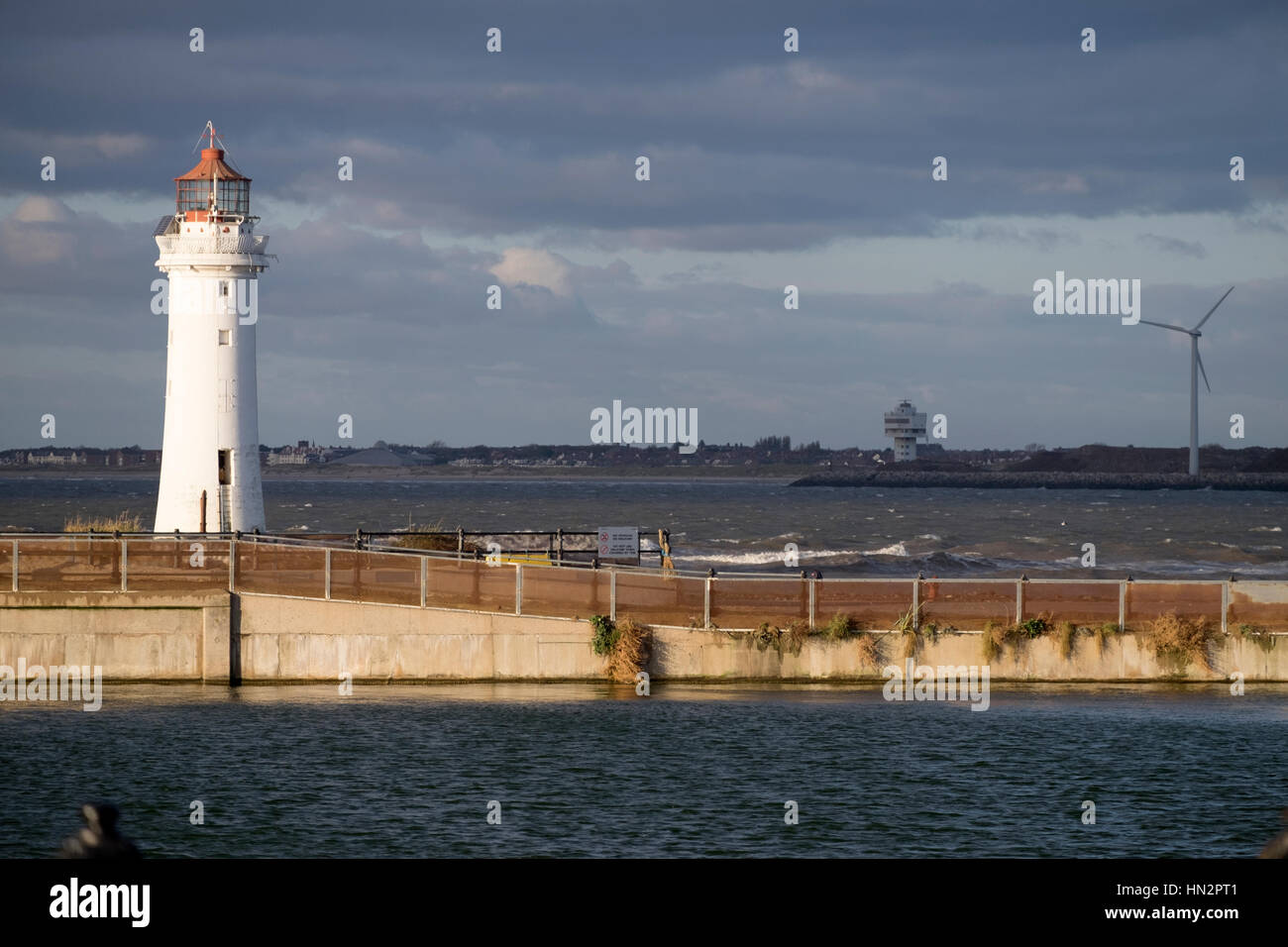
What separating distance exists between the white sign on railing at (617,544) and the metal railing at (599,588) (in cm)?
302

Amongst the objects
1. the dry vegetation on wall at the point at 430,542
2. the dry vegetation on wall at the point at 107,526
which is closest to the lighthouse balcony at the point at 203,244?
the dry vegetation on wall at the point at 107,526

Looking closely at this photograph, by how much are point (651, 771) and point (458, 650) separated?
7437 millimetres

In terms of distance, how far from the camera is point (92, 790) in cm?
2161

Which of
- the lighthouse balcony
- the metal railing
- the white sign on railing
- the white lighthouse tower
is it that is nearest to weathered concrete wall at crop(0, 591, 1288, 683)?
the metal railing

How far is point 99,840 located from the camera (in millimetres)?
10664

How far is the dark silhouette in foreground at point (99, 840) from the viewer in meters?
10.6

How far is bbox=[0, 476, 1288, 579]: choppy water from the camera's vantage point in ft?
249

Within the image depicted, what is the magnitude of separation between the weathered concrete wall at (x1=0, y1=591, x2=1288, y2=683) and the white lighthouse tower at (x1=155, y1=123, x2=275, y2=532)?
7.76 m

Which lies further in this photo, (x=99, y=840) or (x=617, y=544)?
(x=617, y=544)

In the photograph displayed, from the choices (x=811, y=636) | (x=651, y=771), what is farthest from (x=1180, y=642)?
(x=651, y=771)

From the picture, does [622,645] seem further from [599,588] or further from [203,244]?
[203,244]
